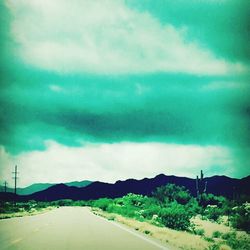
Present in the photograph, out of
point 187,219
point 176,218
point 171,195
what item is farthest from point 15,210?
point 187,219

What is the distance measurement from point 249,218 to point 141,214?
56.1 ft

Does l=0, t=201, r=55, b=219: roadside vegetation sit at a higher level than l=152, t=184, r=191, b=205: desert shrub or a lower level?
lower

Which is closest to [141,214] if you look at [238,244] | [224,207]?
[224,207]

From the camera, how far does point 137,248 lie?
1399 cm

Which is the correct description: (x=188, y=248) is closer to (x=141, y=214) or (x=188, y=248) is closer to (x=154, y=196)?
(x=141, y=214)

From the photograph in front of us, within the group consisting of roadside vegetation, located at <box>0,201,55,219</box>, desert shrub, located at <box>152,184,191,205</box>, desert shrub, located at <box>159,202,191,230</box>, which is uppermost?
desert shrub, located at <box>152,184,191,205</box>

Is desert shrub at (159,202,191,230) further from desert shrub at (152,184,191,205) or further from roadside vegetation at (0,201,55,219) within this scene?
desert shrub at (152,184,191,205)

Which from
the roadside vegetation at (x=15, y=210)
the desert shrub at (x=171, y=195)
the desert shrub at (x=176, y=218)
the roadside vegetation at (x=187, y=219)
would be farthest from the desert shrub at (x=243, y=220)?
the roadside vegetation at (x=15, y=210)

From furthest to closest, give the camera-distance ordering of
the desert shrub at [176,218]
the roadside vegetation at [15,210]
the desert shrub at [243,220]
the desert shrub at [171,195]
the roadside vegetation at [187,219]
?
the desert shrub at [171,195]
the roadside vegetation at [15,210]
the desert shrub at [243,220]
the desert shrub at [176,218]
the roadside vegetation at [187,219]

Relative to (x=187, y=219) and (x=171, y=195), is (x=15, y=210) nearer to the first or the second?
(x=171, y=195)

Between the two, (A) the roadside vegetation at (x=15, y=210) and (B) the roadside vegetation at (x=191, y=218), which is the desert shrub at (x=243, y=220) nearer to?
(B) the roadside vegetation at (x=191, y=218)

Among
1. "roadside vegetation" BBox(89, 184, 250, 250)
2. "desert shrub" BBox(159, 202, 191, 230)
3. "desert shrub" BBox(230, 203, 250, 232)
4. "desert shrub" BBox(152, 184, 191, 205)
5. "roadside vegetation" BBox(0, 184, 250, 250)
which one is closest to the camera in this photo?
"roadside vegetation" BBox(0, 184, 250, 250)

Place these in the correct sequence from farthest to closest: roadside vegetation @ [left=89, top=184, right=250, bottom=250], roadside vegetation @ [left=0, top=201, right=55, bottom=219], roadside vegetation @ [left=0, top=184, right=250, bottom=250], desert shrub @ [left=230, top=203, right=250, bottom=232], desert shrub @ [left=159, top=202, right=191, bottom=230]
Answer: roadside vegetation @ [left=0, top=201, right=55, bottom=219]
desert shrub @ [left=230, top=203, right=250, bottom=232]
desert shrub @ [left=159, top=202, right=191, bottom=230]
roadside vegetation @ [left=89, top=184, right=250, bottom=250]
roadside vegetation @ [left=0, top=184, right=250, bottom=250]

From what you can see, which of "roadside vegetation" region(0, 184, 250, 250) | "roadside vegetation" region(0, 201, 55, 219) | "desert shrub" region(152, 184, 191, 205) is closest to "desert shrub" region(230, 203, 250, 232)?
"roadside vegetation" region(0, 184, 250, 250)
